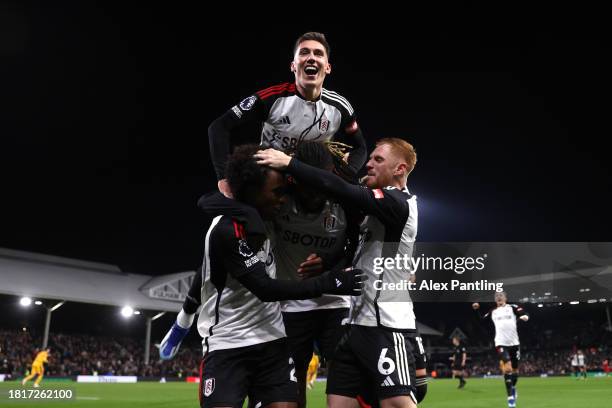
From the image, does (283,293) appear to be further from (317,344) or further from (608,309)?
(608,309)

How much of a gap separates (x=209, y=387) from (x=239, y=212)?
3.79ft

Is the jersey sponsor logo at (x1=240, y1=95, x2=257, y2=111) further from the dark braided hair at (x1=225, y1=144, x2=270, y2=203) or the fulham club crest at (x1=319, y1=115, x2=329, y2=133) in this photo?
the dark braided hair at (x1=225, y1=144, x2=270, y2=203)

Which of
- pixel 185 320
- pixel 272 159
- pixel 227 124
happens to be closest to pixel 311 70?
pixel 227 124

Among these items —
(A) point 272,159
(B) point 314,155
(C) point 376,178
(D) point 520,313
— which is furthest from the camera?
(D) point 520,313

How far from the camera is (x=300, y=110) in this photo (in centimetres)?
530

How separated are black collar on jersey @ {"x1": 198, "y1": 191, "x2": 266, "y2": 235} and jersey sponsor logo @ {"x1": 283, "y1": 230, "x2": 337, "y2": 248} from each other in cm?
70

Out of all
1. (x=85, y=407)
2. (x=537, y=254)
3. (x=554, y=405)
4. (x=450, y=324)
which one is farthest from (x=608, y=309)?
(x=85, y=407)

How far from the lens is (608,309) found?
54.0 m

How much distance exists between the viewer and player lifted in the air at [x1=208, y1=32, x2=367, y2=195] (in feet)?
16.9

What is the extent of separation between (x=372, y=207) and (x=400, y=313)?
873 mm

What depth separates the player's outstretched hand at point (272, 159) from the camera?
3.66 m

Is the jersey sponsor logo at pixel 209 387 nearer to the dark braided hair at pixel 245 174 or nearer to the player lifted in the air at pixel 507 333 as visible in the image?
the dark braided hair at pixel 245 174

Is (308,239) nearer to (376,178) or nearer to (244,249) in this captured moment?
(376,178)

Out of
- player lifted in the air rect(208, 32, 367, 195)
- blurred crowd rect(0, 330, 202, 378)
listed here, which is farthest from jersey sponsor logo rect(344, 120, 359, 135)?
blurred crowd rect(0, 330, 202, 378)
